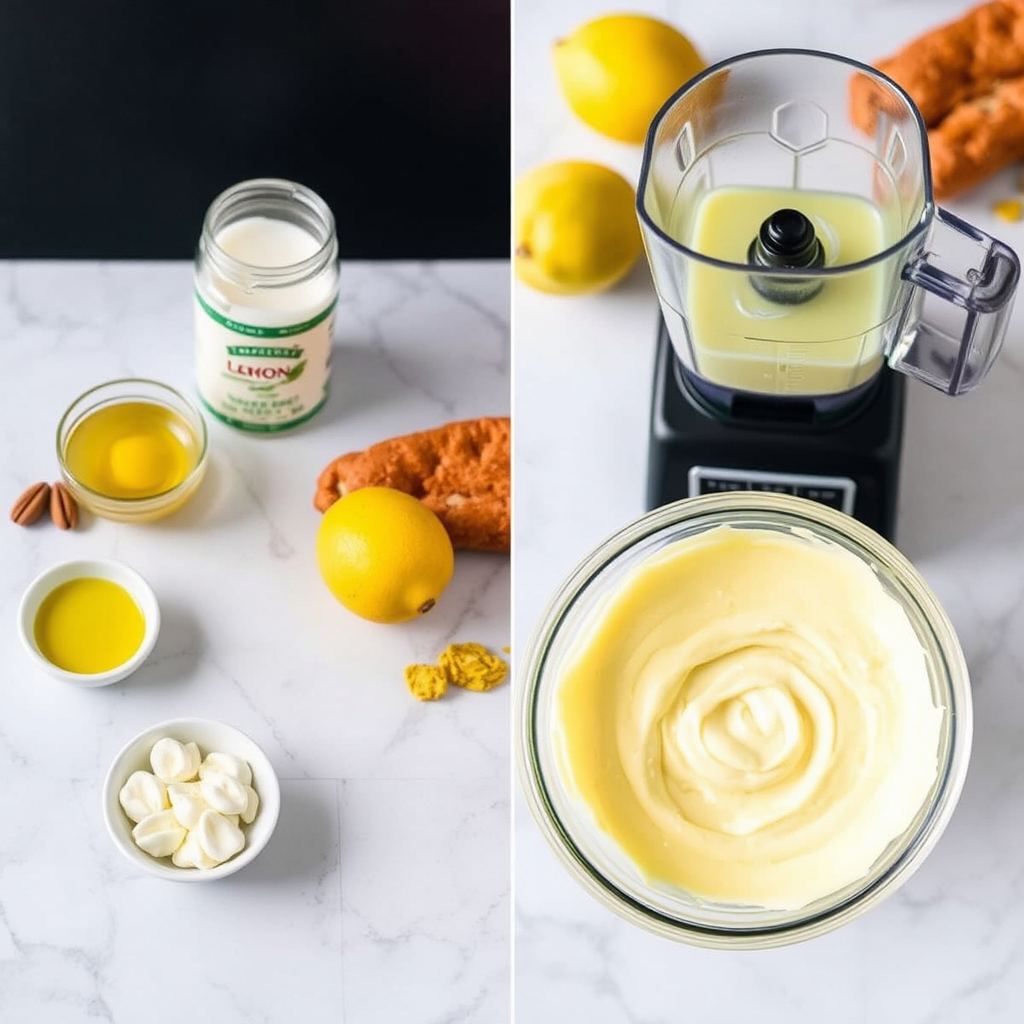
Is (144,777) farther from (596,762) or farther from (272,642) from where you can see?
(596,762)

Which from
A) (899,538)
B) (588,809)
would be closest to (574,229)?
(899,538)

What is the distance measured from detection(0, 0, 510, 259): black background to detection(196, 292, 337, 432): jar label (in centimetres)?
23

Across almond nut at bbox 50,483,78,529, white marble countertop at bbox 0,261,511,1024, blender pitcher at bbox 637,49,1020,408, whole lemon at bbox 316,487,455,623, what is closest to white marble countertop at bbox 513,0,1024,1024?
blender pitcher at bbox 637,49,1020,408

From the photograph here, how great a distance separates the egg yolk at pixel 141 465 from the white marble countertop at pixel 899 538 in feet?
1.71

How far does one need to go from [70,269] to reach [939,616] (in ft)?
3.86

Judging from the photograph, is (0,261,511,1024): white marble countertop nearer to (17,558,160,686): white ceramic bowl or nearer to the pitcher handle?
(17,558,160,686): white ceramic bowl

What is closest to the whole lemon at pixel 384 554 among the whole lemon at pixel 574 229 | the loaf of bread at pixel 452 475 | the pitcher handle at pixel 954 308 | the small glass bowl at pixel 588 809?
the loaf of bread at pixel 452 475

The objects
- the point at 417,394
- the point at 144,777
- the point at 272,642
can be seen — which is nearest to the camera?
the point at 144,777

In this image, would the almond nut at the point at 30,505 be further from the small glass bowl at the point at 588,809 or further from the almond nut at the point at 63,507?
the small glass bowl at the point at 588,809

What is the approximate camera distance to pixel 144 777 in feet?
5.23

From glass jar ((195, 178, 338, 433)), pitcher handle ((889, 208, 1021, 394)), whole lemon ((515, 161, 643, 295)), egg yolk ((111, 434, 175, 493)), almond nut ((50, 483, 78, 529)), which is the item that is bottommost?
almond nut ((50, 483, 78, 529))

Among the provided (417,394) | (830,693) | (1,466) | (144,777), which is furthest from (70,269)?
(830,693)

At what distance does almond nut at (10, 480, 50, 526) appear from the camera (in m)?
1.76

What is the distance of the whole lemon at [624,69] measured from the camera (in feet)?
4.53
